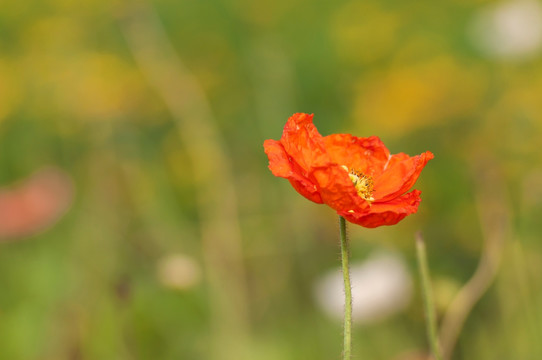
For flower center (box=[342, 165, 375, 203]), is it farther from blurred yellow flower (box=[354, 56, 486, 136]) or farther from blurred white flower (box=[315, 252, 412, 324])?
blurred yellow flower (box=[354, 56, 486, 136])

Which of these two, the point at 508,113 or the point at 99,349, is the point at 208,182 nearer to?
the point at 99,349

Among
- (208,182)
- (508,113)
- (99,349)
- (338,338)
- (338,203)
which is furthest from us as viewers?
(508,113)

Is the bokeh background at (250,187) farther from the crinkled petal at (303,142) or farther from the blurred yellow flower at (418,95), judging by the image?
the crinkled petal at (303,142)

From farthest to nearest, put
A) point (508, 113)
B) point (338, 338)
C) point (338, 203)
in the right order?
point (508, 113)
point (338, 338)
point (338, 203)

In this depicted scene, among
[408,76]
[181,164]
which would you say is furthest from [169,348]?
[408,76]

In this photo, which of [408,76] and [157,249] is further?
[408,76]

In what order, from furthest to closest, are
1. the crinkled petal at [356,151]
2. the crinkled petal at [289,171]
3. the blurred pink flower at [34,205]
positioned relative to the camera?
1. the blurred pink flower at [34,205]
2. the crinkled petal at [356,151]
3. the crinkled petal at [289,171]

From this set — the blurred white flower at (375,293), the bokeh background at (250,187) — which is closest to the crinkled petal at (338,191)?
the bokeh background at (250,187)

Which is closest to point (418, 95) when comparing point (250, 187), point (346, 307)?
point (250, 187)
